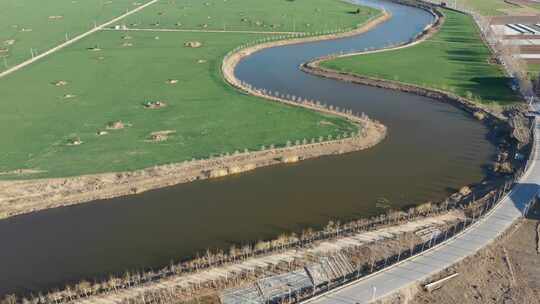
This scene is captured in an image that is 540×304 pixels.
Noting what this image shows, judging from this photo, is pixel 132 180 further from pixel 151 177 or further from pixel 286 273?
pixel 286 273

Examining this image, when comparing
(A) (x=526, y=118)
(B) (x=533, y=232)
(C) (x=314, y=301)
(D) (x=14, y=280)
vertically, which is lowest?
(D) (x=14, y=280)

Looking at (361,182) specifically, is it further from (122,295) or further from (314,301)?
(122,295)

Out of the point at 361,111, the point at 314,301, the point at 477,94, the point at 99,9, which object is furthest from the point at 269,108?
the point at 99,9

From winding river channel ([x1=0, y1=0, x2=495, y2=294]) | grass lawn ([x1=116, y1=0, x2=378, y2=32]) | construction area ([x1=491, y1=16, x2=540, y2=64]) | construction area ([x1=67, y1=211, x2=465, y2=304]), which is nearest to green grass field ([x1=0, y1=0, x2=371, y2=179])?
winding river channel ([x1=0, y1=0, x2=495, y2=294])

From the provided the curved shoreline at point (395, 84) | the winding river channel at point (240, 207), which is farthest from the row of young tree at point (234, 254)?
the curved shoreline at point (395, 84)

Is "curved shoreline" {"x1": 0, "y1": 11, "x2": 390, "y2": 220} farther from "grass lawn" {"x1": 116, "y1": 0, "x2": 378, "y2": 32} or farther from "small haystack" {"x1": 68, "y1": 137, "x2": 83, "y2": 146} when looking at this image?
"grass lawn" {"x1": 116, "y1": 0, "x2": 378, "y2": 32}

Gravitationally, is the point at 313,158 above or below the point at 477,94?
below

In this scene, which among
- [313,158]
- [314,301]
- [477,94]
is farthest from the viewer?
[477,94]
